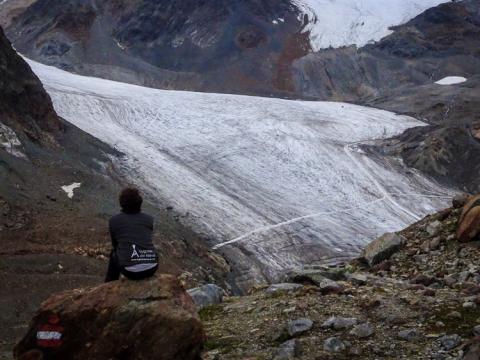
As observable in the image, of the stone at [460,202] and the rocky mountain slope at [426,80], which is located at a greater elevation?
the stone at [460,202]

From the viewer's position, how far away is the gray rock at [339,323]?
21.9 ft

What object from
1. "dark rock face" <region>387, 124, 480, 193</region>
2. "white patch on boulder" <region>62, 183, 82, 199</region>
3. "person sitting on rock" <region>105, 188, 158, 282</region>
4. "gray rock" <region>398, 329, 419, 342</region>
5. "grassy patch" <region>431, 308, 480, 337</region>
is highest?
"person sitting on rock" <region>105, 188, 158, 282</region>

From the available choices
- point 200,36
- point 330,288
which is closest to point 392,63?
point 200,36

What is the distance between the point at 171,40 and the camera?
67.8 meters

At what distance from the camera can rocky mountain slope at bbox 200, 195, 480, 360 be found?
6.18 metres

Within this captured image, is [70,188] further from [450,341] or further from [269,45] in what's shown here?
[269,45]

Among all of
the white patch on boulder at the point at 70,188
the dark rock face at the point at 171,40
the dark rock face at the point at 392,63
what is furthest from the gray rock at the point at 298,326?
the dark rock face at the point at 392,63

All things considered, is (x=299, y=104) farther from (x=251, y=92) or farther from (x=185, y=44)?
(x=185, y=44)

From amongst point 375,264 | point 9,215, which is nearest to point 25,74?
point 9,215

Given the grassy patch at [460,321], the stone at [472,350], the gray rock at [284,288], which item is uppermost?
the stone at [472,350]

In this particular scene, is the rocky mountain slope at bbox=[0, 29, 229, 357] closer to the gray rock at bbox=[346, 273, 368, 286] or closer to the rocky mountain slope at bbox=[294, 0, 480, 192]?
the gray rock at bbox=[346, 273, 368, 286]

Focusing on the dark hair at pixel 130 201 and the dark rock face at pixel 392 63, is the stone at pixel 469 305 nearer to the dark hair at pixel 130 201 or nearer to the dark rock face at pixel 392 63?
the dark hair at pixel 130 201

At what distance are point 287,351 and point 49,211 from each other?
1043cm

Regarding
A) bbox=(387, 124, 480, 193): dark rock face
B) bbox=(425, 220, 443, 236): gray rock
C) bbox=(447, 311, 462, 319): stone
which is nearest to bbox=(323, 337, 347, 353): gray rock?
bbox=(447, 311, 462, 319): stone
